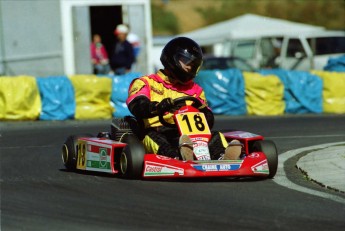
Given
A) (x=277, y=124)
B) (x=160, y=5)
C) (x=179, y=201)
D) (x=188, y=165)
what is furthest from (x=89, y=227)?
(x=160, y=5)

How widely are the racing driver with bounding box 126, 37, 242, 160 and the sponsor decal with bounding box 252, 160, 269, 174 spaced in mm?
247

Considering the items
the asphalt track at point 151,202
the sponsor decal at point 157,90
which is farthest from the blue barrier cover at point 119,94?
the sponsor decal at point 157,90

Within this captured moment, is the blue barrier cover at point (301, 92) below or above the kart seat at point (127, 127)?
below

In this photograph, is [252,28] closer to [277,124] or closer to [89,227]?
[277,124]

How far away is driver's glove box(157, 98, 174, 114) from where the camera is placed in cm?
994

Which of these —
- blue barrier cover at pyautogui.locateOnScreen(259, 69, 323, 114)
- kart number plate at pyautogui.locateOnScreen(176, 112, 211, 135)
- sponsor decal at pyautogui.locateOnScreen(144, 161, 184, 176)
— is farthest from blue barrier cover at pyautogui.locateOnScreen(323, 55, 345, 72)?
sponsor decal at pyautogui.locateOnScreen(144, 161, 184, 176)

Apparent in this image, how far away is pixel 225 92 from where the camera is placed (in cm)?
1956

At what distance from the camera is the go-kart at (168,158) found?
946 cm

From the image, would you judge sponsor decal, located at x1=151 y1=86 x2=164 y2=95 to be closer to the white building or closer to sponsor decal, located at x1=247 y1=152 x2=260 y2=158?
sponsor decal, located at x1=247 y1=152 x2=260 y2=158

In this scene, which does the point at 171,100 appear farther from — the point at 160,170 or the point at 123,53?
the point at 123,53

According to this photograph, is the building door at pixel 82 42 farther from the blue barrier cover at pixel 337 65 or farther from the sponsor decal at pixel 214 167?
the sponsor decal at pixel 214 167

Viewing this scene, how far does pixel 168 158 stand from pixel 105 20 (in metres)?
18.0

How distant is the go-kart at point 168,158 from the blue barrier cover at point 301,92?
361 inches

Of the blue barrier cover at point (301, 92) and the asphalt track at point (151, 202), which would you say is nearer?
the asphalt track at point (151, 202)
